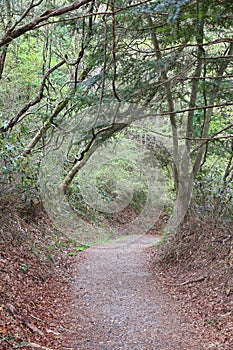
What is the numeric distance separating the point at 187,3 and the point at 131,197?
14011 millimetres

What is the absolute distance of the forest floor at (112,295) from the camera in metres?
4.23

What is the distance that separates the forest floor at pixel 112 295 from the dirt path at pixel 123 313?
0.04 feet

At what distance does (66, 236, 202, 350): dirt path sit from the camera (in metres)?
4.27

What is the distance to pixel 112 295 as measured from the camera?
610 centimetres

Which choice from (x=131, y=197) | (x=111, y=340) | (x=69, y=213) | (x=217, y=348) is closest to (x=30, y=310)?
(x=111, y=340)

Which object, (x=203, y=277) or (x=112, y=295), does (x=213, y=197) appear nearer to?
(x=203, y=277)

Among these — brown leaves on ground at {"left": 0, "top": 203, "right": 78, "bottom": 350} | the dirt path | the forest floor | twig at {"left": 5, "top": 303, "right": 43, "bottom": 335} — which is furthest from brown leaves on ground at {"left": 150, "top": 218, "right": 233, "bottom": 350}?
twig at {"left": 5, "top": 303, "right": 43, "bottom": 335}

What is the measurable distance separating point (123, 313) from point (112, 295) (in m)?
0.88

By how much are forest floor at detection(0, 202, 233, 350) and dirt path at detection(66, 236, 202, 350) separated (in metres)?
0.01

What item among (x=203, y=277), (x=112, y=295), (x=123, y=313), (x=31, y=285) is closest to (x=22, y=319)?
(x=31, y=285)

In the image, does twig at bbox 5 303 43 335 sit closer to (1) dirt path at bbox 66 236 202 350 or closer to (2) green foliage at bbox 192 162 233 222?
(1) dirt path at bbox 66 236 202 350

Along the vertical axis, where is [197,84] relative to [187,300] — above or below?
above

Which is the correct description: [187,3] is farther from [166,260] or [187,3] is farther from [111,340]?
[166,260]

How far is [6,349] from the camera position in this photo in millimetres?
3273
